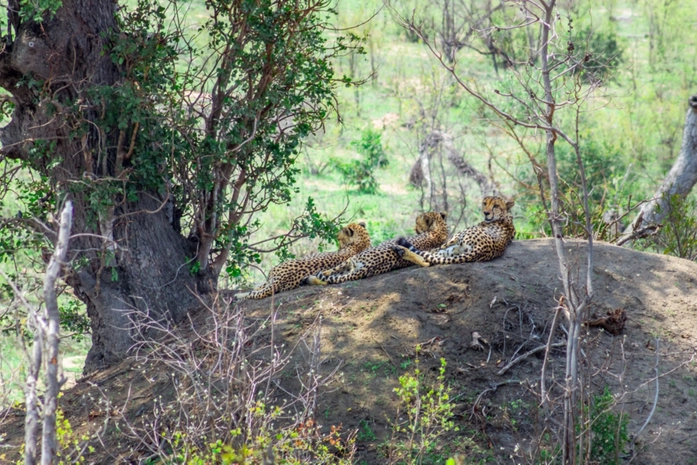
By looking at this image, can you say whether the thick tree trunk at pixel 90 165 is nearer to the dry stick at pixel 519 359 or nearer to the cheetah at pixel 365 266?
the cheetah at pixel 365 266

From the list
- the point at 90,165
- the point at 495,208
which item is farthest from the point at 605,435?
the point at 90,165

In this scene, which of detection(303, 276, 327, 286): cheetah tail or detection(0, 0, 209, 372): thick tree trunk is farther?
detection(303, 276, 327, 286): cheetah tail

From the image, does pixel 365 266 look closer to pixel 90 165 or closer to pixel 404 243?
pixel 404 243

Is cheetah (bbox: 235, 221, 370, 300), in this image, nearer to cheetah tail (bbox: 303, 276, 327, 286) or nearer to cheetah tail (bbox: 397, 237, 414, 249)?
cheetah tail (bbox: 303, 276, 327, 286)

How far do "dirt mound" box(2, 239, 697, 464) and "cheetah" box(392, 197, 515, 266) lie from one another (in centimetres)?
17

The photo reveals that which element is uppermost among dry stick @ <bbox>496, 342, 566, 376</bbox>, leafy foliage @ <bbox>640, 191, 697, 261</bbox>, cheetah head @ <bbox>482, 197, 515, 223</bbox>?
cheetah head @ <bbox>482, 197, 515, 223</bbox>

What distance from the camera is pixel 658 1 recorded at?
21.7 metres

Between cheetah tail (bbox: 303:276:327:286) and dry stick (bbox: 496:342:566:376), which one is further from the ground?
cheetah tail (bbox: 303:276:327:286)

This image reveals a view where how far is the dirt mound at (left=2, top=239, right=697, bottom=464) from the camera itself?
5.10 m

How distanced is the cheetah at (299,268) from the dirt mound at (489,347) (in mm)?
238

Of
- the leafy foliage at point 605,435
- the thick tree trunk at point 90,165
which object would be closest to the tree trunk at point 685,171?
the leafy foliage at point 605,435

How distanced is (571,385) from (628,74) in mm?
19030

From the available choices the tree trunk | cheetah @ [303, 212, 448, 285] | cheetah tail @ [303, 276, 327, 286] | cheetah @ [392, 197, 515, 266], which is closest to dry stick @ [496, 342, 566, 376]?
cheetah @ [392, 197, 515, 266]

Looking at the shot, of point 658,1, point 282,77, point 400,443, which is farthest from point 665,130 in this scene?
point 400,443
